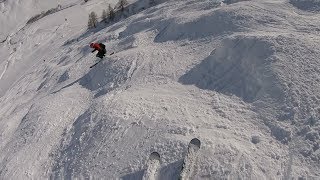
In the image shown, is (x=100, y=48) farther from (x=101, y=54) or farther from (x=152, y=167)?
(x=152, y=167)

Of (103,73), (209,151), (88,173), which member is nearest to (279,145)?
(209,151)

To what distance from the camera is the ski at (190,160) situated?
14.4 meters

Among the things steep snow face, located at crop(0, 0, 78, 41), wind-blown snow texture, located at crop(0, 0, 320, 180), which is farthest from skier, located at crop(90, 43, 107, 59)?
steep snow face, located at crop(0, 0, 78, 41)

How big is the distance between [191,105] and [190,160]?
13.1ft

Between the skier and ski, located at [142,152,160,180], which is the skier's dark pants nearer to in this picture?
the skier

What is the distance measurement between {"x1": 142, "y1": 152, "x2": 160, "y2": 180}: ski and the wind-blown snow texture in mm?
299

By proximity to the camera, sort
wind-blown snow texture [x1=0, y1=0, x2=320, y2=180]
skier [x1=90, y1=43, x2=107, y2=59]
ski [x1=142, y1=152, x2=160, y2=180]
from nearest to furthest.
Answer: ski [x1=142, y1=152, x2=160, y2=180]
wind-blown snow texture [x1=0, y1=0, x2=320, y2=180]
skier [x1=90, y1=43, x2=107, y2=59]

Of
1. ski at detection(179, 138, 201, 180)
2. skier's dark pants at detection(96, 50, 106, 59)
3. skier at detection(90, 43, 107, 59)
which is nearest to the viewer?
ski at detection(179, 138, 201, 180)

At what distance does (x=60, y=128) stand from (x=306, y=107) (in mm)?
11954

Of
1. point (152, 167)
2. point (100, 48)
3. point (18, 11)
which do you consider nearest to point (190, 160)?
point (152, 167)

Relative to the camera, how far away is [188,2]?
29766mm

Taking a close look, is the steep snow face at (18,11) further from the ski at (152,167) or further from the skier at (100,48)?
the ski at (152,167)

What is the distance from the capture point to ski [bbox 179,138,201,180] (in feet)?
47.3

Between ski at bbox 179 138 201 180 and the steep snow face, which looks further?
the steep snow face
